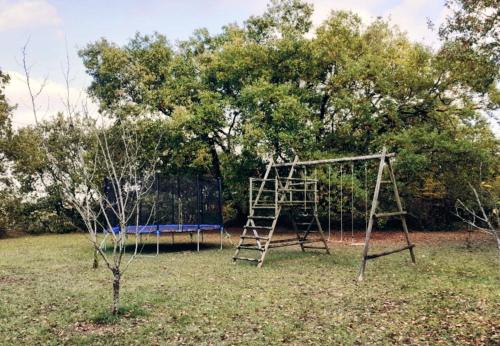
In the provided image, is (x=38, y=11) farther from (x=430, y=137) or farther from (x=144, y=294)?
(x=430, y=137)

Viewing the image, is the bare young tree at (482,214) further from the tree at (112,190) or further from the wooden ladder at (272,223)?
the tree at (112,190)

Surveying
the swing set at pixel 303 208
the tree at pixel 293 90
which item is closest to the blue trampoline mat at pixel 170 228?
the swing set at pixel 303 208

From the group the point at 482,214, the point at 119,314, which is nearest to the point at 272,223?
the point at 119,314

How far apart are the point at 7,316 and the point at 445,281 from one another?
7517 millimetres

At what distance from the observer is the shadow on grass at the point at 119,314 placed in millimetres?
6387

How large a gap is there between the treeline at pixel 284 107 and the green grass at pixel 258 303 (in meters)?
7.77

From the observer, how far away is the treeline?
18594 millimetres

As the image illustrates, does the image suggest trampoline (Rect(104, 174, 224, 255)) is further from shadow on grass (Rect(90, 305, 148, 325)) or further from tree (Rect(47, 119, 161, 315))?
shadow on grass (Rect(90, 305, 148, 325))

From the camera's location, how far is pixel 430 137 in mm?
17453

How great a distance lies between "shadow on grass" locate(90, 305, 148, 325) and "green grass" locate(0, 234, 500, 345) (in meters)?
0.01

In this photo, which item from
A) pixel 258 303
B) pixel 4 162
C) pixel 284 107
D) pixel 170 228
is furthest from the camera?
pixel 4 162

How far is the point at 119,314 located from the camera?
21.9 feet

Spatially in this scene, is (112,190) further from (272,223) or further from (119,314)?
(119,314)

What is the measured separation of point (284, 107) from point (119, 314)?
13174 millimetres
